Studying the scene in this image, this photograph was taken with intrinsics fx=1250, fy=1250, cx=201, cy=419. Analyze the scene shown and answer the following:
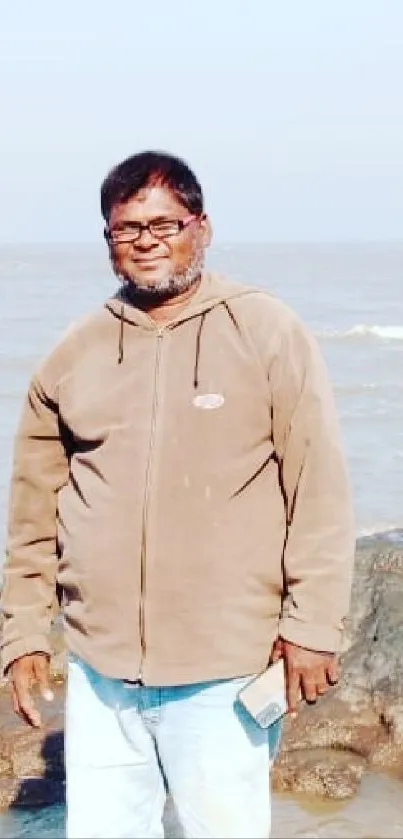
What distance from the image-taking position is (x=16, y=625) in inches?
139

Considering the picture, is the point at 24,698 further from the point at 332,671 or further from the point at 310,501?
the point at 310,501

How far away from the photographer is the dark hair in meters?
3.29

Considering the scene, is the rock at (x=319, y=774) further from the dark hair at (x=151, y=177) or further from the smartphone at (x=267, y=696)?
the dark hair at (x=151, y=177)

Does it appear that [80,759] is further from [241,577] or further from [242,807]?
[241,577]

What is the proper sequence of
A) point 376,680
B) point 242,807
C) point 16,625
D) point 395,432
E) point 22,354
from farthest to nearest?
1. point 22,354
2. point 395,432
3. point 376,680
4. point 16,625
5. point 242,807

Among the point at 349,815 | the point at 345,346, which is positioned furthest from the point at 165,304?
the point at 345,346

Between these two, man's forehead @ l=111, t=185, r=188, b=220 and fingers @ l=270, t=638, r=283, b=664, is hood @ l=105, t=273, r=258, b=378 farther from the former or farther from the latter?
fingers @ l=270, t=638, r=283, b=664

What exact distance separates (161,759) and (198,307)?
1187mm

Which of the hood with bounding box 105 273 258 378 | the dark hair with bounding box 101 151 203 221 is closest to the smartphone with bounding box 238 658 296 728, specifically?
the hood with bounding box 105 273 258 378

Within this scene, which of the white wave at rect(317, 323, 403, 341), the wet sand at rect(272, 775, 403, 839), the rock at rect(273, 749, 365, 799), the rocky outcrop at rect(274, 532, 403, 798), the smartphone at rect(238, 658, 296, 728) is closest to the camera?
the smartphone at rect(238, 658, 296, 728)

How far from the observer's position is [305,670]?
3156mm

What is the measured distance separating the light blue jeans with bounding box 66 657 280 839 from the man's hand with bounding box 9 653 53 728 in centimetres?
15

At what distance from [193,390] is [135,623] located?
614 mm


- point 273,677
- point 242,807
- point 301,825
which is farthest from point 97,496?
point 301,825
